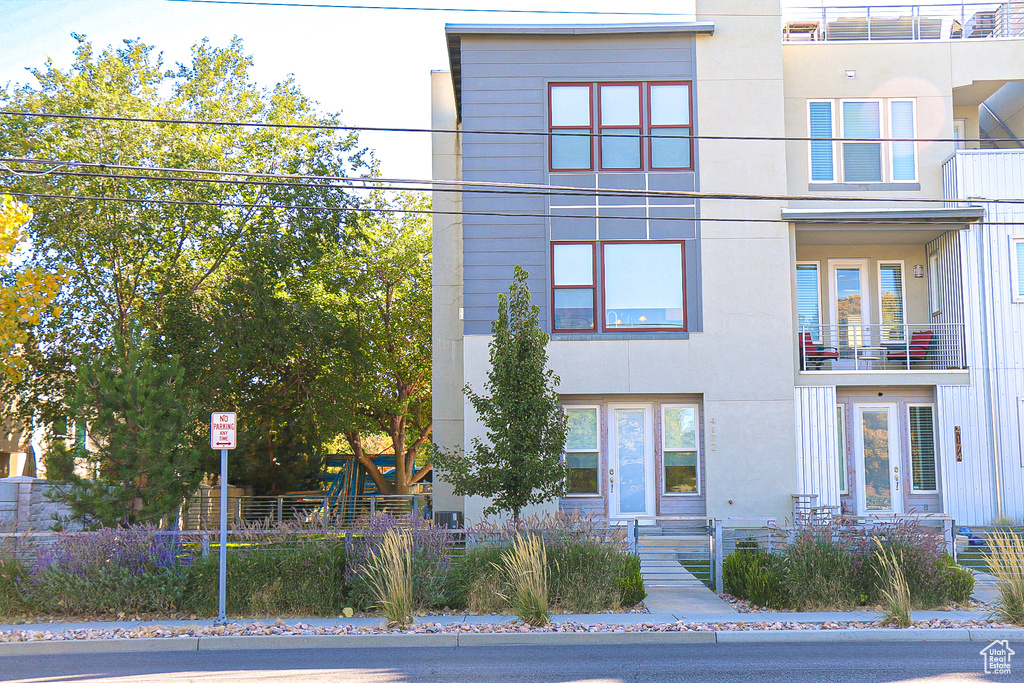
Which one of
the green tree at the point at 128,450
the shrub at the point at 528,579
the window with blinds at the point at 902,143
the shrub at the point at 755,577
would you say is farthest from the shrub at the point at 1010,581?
the green tree at the point at 128,450

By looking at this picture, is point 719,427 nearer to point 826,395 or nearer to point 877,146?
point 826,395

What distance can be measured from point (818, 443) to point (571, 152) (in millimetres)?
7680

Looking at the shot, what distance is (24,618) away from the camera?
1210 cm

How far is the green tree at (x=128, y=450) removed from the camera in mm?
14836

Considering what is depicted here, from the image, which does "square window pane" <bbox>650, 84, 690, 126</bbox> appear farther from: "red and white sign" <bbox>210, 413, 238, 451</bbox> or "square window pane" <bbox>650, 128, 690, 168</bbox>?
"red and white sign" <bbox>210, 413, 238, 451</bbox>

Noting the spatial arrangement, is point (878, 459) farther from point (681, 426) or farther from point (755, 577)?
point (755, 577)

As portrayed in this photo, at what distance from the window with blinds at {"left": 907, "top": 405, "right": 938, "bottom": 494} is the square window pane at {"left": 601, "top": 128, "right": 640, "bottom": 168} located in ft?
25.4

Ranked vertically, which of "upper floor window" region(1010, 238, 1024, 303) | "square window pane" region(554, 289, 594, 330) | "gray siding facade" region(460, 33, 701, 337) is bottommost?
"square window pane" region(554, 289, 594, 330)

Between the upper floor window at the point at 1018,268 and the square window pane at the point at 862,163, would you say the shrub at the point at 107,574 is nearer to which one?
the square window pane at the point at 862,163

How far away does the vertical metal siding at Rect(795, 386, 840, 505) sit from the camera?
18.0 meters

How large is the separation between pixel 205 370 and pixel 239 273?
2.47 metres

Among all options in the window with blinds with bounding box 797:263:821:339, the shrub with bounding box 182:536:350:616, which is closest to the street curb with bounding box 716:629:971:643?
the shrub with bounding box 182:536:350:616

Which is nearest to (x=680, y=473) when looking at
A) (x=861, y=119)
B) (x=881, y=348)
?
(x=881, y=348)

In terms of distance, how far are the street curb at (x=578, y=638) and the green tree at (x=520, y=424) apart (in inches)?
147
